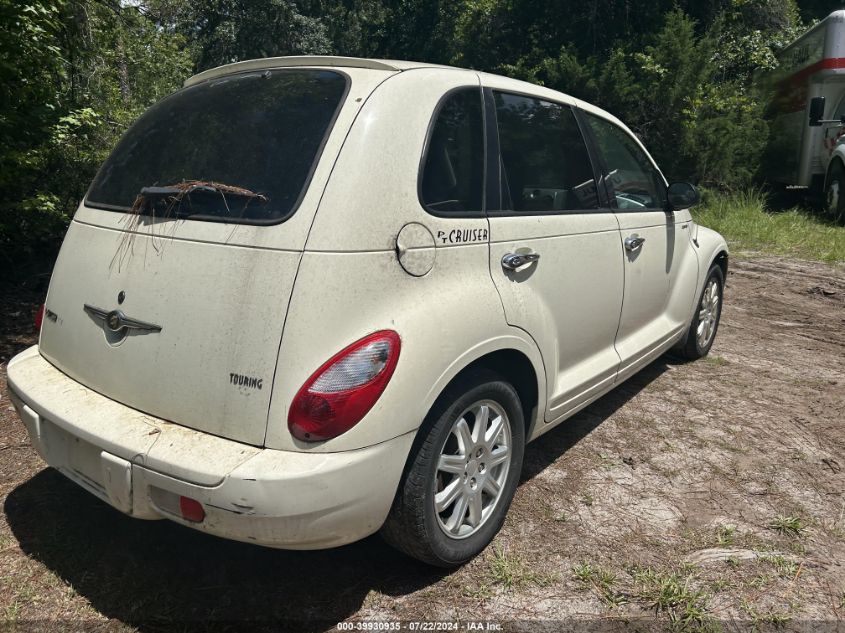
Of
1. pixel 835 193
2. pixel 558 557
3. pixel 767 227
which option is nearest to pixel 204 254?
pixel 558 557

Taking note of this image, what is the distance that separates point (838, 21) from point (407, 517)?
12.0 m

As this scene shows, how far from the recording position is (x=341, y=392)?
198cm

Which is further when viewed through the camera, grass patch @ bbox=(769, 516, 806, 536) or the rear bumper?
grass patch @ bbox=(769, 516, 806, 536)

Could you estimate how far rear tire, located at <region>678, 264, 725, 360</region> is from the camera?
191 inches

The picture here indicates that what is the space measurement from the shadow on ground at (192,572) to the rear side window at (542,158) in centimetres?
157

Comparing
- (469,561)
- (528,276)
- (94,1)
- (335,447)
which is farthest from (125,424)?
(94,1)

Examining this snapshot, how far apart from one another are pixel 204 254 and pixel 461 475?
1.21 metres

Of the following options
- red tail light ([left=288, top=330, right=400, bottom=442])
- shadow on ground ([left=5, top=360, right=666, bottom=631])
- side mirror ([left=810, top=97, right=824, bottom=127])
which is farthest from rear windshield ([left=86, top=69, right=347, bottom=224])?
side mirror ([left=810, top=97, right=824, bottom=127])

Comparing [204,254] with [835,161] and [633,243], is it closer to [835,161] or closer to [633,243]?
[633,243]

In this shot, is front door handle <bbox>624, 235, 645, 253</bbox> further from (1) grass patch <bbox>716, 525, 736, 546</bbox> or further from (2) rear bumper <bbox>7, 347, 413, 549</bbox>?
(2) rear bumper <bbox>7, 347, 413, 549</bbox>

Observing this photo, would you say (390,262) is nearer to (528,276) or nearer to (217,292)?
(217,292)

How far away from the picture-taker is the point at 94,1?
20.6 ft

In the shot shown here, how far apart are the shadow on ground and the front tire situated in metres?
0.22

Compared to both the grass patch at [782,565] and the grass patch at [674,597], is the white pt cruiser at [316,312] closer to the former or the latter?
the grass patch at [674,597]
